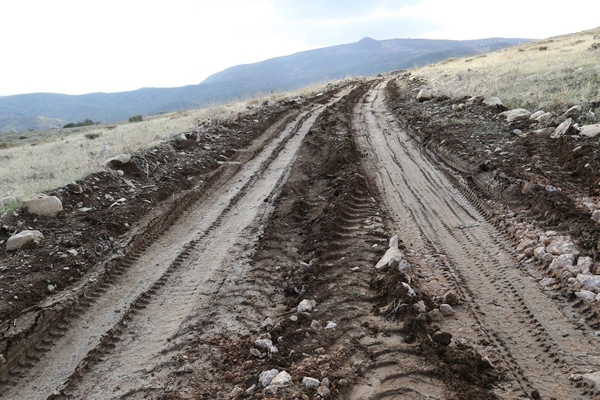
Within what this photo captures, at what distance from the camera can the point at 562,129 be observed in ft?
27.4

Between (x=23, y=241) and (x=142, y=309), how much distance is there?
2.45 metres

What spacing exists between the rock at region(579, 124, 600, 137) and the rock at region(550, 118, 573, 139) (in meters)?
0.23

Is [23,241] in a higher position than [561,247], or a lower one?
higher

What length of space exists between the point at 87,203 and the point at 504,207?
7069mm

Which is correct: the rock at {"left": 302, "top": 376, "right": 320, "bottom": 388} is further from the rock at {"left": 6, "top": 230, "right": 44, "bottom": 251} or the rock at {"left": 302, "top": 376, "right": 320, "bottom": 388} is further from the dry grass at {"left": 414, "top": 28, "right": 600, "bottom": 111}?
the dry grass at {"left": 414, "top": 28, "right": 600, "bottom": 111}

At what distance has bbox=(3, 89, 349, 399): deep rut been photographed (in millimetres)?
Answer: 3463

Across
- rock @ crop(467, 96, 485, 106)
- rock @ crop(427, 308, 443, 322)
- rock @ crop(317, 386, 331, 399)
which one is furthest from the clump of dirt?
rock @ crop(317, 386, 331, 399)

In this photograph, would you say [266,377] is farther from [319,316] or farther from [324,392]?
[319,316]

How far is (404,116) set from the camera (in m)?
14.5

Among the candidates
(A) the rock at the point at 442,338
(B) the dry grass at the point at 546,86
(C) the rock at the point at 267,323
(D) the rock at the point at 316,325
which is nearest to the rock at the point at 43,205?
(C) the rock at the point at 267,323

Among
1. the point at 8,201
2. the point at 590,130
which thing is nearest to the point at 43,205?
the point at 8,201

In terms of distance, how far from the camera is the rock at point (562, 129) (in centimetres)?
823

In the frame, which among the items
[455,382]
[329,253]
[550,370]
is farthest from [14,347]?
[550,370]

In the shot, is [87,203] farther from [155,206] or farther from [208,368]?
[208,368]
